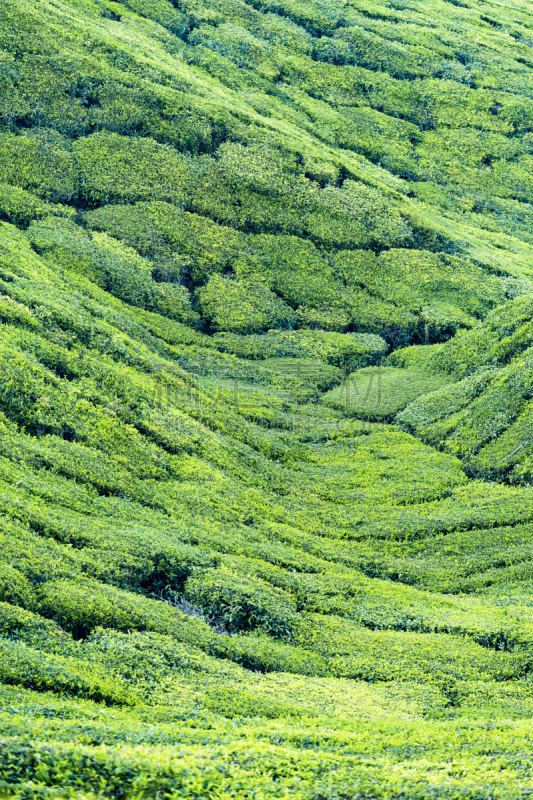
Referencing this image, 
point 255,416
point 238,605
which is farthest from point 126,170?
point 238,605

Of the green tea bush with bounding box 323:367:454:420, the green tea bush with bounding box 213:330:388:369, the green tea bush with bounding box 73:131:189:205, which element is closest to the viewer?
the green tea bush with bounding box 323:367:454:420

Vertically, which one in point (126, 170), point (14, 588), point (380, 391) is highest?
point (126, 170)

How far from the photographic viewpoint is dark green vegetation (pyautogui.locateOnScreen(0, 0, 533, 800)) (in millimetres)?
18578

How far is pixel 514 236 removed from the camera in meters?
95.3

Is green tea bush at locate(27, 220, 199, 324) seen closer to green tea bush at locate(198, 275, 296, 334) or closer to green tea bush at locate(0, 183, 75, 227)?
green tea bush at locate(0, 183, 75, 227)

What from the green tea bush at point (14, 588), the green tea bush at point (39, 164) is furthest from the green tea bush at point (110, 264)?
the green tea bush at point (14, 588)

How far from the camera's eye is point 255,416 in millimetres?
52000

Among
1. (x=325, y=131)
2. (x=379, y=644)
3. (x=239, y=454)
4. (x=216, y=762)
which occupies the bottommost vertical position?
(x=239, y=454)

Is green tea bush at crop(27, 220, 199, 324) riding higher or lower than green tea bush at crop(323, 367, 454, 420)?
higher

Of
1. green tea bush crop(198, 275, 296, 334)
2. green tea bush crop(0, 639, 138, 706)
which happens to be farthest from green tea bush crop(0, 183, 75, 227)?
green tea bush crop(0, 639, 138, 706)

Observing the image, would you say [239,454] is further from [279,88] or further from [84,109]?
[279,88]

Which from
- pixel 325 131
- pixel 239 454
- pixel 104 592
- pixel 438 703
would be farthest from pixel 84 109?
pixel 438 703

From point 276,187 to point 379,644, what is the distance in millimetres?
59965

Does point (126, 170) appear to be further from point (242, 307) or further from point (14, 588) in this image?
point (14, 588)
